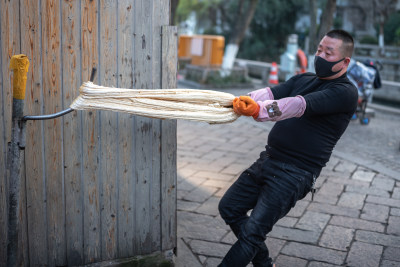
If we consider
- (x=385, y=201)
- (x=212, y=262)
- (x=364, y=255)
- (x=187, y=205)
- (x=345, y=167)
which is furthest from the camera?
(x=345, y=167)

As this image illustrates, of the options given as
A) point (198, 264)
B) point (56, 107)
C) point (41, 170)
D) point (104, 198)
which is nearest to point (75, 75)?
point (56, 107)

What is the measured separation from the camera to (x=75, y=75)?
2988 mm

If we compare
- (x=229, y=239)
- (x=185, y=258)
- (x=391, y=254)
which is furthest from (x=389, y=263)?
(x=185, y=258)

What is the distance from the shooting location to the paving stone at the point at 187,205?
4926 millimetres

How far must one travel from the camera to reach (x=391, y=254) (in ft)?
13.0

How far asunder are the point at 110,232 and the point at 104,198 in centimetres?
24

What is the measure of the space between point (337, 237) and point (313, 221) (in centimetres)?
37

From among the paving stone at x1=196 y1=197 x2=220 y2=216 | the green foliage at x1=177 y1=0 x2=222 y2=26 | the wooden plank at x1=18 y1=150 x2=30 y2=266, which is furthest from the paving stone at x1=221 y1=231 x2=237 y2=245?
the green foliage at x1=177 y1=0 x2=222 y2=26

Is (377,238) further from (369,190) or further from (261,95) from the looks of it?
(261,95)

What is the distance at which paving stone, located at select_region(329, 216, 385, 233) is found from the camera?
4492 mm

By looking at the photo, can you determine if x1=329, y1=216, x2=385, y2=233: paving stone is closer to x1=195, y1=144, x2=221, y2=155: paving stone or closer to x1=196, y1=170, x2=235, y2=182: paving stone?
x1=196, y1=170, x2=235, y2=182: paving stone

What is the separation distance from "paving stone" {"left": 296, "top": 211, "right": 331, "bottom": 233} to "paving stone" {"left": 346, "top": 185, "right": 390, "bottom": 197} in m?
0.90

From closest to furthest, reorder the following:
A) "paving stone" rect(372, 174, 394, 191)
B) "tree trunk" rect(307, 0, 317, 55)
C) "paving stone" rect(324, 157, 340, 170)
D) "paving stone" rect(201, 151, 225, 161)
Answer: "paving stone" rect(372, 174, 394, 191) → "paving stone" rect(324, 157, 340, 170) → "paving stone" rect(201, 151, 225, 161) → "tree trunk" rect(307, 0, 317, 55)

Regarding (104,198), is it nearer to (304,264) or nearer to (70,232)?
(70,232)
